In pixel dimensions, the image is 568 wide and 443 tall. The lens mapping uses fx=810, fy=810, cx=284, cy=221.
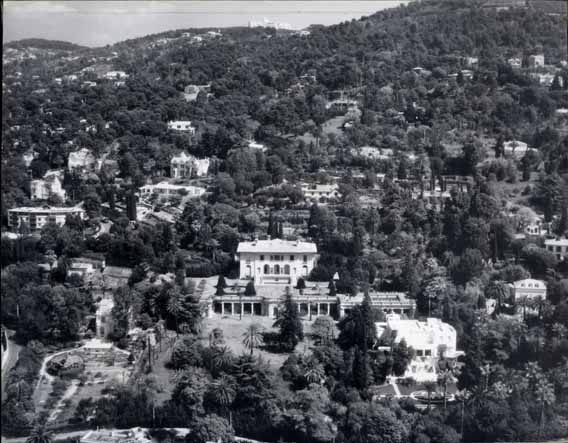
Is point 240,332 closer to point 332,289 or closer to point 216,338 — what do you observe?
point 216,338

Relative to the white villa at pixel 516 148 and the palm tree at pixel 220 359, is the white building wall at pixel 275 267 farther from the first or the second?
the white villa at pixel 516 148

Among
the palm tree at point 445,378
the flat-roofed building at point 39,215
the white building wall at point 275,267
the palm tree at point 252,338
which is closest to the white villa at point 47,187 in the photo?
the flat-roofed building at point 39,215

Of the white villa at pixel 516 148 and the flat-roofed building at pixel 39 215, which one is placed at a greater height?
the white villa at pixel 516 148

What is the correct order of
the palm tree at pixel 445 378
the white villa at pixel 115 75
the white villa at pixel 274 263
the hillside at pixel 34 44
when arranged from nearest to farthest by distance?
the palm tree at pixel 445 378 → the hillside at pixel 34 44 → the white villa at pixel 274 263 → the white villa at pixel 115 75

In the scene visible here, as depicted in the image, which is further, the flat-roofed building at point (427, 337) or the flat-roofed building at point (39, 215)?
the flat-roofed building at point (39, 215)

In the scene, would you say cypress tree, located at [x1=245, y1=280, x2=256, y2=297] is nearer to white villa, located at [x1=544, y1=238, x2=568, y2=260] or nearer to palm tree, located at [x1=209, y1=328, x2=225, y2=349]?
palm tree, located at [x1=209, y1=328, x2=225, y2=349]

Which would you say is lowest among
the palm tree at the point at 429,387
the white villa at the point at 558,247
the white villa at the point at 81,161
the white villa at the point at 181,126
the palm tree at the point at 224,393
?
the palm tree at the point at 429,387

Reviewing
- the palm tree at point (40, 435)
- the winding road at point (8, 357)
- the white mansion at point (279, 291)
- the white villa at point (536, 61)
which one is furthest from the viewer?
the white villa at point (536, 61)

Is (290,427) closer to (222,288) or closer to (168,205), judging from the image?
(222,288)

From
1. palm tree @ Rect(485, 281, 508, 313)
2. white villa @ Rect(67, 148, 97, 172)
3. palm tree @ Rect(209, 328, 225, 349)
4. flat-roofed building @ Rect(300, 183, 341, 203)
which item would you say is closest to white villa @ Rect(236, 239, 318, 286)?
palm tree @ Rect(209, 328, 225, 349)
